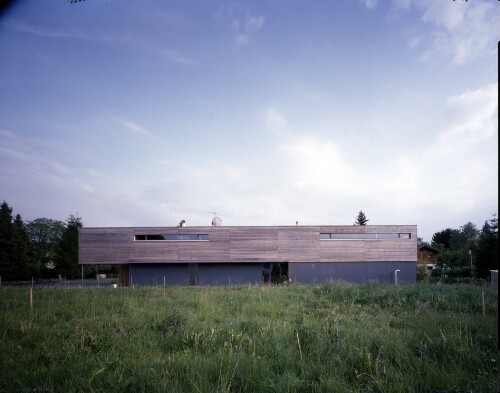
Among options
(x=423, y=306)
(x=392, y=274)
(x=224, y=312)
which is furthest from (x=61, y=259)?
(x=423, y=306)

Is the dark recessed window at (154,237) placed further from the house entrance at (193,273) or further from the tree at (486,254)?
the tree at (486,254)

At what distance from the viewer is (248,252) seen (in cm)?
3253

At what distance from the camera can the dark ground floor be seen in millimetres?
32156

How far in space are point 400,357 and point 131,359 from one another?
13.6 feet

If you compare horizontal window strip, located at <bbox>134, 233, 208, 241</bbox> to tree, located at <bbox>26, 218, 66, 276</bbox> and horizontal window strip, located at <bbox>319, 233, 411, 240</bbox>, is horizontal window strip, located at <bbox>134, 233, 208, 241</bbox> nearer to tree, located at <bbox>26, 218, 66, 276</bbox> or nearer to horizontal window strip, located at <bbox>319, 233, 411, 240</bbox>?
horizontal window strip, located at <bbox>319, 233, 411, 240</bbox>

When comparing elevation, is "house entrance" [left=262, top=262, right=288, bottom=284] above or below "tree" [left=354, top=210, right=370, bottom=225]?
below

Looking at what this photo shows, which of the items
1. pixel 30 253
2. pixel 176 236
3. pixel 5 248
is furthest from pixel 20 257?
pixel 176 236

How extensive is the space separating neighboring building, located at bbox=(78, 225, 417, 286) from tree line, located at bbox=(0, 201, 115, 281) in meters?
20.7

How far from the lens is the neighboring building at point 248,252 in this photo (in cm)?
3222

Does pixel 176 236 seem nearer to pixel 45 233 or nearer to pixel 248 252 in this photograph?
pixel 248 252

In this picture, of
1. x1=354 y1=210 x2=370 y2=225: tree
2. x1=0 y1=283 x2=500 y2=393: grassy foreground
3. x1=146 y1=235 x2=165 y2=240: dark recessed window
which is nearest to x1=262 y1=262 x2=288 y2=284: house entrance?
x1=146 y1=235 x2=165 y2=240: dark recessed window

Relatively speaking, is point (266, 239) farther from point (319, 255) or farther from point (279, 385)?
point (279, 385)

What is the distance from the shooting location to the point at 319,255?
106 feet

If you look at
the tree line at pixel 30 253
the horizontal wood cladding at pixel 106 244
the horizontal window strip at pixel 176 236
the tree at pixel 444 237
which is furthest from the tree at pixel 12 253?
the tree at pixel 444 237
